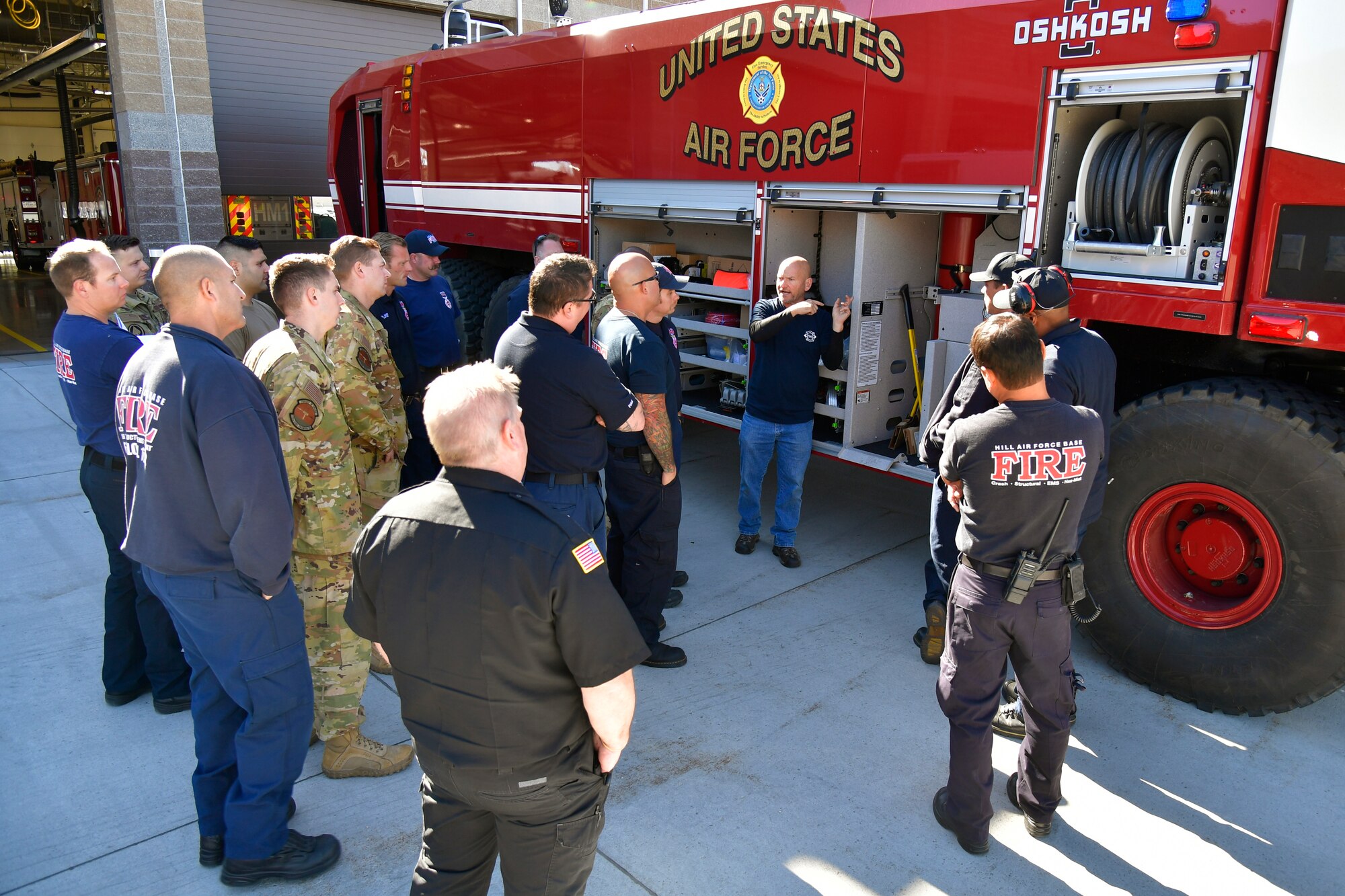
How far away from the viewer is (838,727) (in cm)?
370

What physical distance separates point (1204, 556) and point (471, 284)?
656 cm

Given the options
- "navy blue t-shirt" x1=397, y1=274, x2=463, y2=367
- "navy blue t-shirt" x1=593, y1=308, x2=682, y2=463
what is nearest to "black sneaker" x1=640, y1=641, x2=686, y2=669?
"navy blue t-shirt" x1=593, y1=308, x2=682, y2=463

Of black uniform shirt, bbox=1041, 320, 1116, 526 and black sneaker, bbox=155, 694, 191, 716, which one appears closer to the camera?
black uniform shirt, bbox=1041, 320, 1116, 526

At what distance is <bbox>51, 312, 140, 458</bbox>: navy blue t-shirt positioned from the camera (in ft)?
11.1

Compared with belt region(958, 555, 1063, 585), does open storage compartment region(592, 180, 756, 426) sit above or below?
above

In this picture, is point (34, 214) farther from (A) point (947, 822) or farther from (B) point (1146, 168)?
(A) point (947, 822)

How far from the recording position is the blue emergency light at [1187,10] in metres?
3.47

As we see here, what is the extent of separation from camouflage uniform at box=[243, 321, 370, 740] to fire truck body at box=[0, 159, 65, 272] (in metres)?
24.6

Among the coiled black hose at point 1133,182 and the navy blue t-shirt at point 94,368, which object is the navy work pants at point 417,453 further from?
the coiled black hose at point 1133,182

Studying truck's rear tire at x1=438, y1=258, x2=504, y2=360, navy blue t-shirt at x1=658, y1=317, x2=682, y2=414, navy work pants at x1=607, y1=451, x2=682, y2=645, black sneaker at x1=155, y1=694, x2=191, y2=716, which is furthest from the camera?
truck's rear tire at x1=438, y1=258, x2=504, y2=360

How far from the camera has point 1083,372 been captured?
334 cm

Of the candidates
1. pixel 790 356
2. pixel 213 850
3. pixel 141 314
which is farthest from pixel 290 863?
pixel 141 314

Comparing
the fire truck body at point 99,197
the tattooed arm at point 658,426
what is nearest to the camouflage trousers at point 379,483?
the tattooed arm at point 658,426

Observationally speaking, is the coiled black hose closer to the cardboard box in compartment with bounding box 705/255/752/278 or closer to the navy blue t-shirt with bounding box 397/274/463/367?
the cardboard box in compartment with bounding box 705/255/752/278
